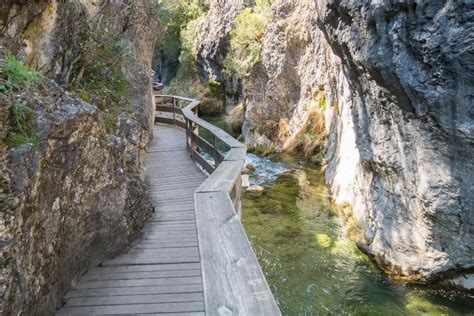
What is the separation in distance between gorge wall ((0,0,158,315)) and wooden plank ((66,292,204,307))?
0.21 m

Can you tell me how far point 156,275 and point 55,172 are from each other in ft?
5.23

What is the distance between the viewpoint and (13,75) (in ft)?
11.4

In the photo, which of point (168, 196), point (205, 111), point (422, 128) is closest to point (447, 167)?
point (422, 128)

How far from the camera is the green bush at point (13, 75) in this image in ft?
11.1

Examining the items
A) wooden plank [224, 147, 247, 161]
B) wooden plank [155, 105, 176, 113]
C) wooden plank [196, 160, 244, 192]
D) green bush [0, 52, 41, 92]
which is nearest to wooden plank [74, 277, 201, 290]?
wooden plank [196, 160, 244, 192]

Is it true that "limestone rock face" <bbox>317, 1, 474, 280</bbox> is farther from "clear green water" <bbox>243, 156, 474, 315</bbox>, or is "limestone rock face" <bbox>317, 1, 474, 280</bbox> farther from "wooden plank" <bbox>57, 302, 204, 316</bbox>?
"wooden plank" <bbox>57, 302, 204, 316</bbox>

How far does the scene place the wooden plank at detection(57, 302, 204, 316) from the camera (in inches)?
146

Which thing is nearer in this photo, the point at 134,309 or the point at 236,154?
the point at 134,309

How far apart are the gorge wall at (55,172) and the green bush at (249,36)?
40.4ft

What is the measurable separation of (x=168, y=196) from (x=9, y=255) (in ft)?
13.8

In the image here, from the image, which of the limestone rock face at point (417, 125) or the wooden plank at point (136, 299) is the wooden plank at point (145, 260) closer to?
the wooden plank at point (136, 299)

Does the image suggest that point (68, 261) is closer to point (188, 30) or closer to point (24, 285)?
point (24, 285)

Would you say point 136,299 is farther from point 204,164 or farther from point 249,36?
point 249,36

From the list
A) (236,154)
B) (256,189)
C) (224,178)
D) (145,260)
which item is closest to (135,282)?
(145,260)
